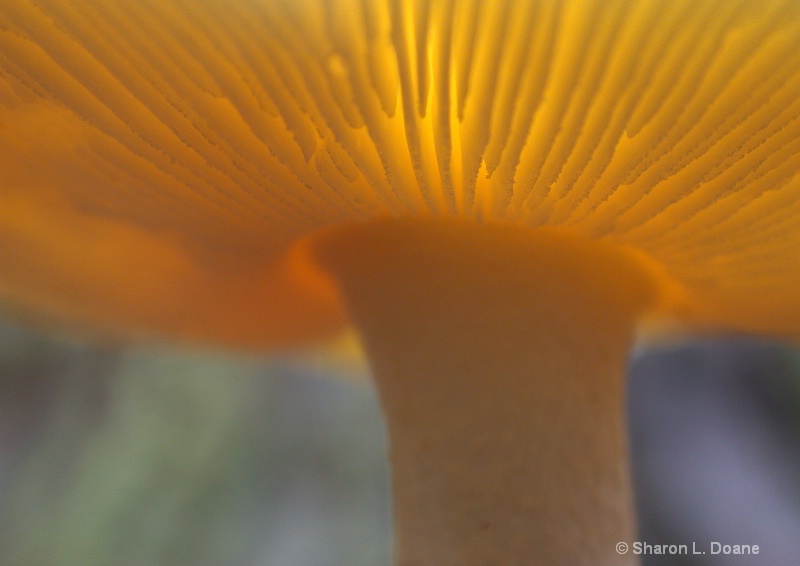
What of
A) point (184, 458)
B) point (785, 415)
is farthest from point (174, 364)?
point (785, 415)

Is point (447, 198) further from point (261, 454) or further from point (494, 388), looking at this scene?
point (261, 454)

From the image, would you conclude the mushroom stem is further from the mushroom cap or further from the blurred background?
the blurred background

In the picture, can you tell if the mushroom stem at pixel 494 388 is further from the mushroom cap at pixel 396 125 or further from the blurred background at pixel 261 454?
the blurred background at pixel 261 454

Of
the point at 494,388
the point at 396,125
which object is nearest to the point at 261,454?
the point at 494,388

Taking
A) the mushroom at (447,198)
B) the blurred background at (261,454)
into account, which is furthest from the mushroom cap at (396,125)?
the blurred background at (261,454)

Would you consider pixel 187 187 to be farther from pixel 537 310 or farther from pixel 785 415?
pixel 785 415

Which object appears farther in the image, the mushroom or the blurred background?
the blurred background

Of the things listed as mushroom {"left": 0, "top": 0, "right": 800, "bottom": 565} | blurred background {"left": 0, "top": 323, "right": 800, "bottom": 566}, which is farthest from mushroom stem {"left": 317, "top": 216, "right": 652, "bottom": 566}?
blurred background {"left": 0, "top": 323, "right": 800, "bottom": 566}
